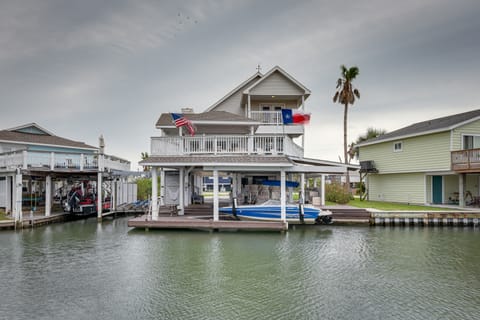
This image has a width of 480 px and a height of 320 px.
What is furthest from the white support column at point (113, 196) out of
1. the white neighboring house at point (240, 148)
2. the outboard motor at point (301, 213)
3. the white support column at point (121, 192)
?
the outboard motor at point (301, 213)

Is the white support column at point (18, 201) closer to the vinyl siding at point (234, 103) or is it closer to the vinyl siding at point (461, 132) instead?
the vinyl siding at point (234, 103)

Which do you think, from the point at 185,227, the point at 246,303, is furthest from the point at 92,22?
the point at 246,303

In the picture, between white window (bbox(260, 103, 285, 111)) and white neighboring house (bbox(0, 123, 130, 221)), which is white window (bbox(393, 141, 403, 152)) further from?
white neighboring house (bbox(0, 123, 130, 221))

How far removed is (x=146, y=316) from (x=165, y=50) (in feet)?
68.7

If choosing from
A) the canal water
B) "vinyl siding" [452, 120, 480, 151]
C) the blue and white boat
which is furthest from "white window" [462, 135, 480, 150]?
the blue and white boat

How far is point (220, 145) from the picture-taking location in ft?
52.7

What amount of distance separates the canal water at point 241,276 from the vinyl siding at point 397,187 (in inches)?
346

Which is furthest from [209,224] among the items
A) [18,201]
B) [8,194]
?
[8,194]

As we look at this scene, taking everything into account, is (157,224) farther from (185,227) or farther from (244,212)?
(244,212)

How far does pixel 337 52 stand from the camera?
22062 mm

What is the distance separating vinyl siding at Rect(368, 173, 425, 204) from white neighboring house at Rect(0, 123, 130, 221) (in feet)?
68.3

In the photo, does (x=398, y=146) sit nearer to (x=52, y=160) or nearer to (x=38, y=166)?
(x=52, y=160)

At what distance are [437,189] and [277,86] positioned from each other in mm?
13507

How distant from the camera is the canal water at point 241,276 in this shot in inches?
251
